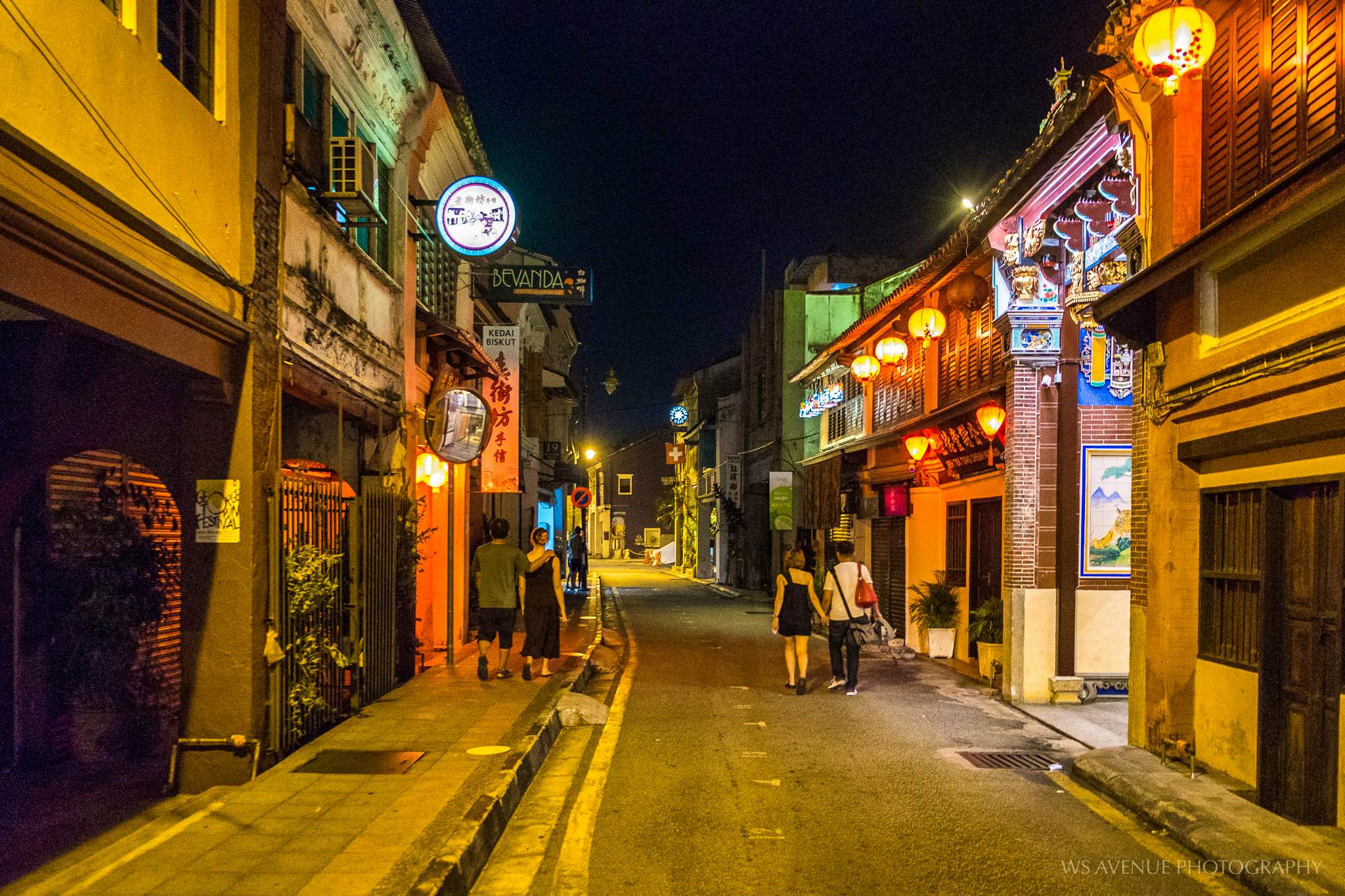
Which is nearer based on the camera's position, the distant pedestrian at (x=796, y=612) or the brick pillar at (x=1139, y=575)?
the brick pillar at (x=1139, y=575)

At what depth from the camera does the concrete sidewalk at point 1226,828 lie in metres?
5.69

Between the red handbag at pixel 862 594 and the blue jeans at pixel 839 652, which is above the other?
the red handbag at pixel 862 594

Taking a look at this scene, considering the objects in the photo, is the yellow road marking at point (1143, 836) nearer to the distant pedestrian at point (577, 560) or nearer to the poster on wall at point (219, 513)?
the poster on wall at point (219, 513)

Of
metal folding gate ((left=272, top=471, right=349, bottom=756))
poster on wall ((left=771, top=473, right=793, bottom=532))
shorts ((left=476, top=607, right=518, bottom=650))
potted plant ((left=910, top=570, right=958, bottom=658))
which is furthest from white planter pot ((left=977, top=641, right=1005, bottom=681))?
poster on wall ((left=771, top=473, right=793, bottom=532))

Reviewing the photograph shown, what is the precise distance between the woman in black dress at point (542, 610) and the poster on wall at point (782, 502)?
20.4 meters

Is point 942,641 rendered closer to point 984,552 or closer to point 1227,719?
point 984,552

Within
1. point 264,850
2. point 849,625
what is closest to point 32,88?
point 264,850

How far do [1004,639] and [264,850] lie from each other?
994 cm

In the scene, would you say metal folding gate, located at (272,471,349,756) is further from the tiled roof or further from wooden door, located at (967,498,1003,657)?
wooden door, located at (967,498,1003,657)

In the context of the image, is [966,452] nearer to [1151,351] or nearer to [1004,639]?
[1004,639]

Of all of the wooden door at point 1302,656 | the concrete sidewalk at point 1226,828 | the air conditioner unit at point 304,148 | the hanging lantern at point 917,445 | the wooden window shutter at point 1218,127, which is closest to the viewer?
the concrete sidewalk at point 1226,828

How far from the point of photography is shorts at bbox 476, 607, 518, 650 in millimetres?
12422

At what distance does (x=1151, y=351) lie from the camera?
30.3 feet

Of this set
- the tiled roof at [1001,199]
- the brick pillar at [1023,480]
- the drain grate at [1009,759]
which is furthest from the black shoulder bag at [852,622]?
the tiled roof at [1001,199]
